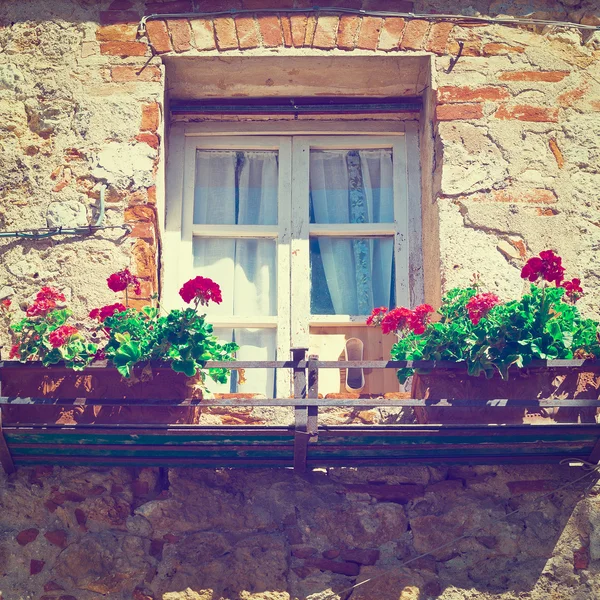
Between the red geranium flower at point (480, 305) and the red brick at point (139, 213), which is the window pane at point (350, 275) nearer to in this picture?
the red brick at point (139, 213)

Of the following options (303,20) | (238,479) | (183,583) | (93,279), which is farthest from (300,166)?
(183,583)

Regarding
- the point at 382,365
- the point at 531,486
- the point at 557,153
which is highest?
the point at 557,153

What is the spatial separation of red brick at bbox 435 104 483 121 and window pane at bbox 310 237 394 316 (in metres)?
0.66

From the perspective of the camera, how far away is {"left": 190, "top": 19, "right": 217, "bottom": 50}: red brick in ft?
18.6

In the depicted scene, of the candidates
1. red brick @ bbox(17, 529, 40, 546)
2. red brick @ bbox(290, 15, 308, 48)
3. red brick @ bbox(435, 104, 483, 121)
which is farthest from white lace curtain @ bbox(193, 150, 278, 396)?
red brick @ bbox(17, 529, 40, 546)

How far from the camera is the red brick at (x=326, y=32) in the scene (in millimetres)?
5680

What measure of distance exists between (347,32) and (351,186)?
2.49 feet

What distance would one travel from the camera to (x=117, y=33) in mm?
5727

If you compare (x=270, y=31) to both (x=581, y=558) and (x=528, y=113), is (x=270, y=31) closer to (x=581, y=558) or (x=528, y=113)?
(x=528, y=113)

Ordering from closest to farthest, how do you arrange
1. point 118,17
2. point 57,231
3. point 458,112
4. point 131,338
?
point 131,338 → point 57,231 → point 458,112 → point 118,17

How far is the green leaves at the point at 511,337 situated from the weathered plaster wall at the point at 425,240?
0.55 meters

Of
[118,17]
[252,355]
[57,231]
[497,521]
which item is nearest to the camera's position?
[497,521]

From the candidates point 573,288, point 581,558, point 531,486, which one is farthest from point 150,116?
point 581,558

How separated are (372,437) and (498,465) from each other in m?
0.63
